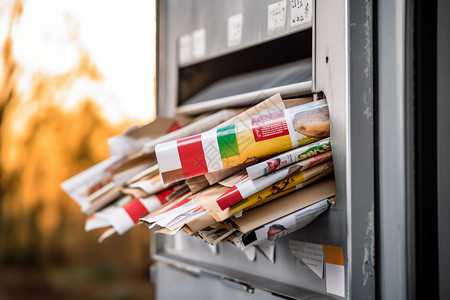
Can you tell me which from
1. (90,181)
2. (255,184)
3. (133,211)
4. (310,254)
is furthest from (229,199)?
(90,181)

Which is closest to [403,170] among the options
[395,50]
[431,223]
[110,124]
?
[431,223]

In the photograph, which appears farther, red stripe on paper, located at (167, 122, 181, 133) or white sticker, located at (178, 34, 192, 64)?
white sticker, located at (178, 34, 192, 64)

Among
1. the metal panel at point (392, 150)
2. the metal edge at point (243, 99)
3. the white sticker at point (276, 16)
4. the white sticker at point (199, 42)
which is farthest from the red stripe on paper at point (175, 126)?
the metal panel at point (392, 150)

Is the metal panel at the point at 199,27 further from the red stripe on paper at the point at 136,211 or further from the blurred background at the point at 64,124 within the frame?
the blurred background at the point at 64,124

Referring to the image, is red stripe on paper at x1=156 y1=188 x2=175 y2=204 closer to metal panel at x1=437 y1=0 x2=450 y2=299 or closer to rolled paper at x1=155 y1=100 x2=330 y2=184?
rolled paper at x1=155 y1=100 x2=330 y2=184

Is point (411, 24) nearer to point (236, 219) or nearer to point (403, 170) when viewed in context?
point (403, 170)

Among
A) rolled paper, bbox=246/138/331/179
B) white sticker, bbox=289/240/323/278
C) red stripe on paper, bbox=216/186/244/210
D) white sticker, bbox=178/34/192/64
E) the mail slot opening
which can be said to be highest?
white sticker, bbox=178/34/192/64

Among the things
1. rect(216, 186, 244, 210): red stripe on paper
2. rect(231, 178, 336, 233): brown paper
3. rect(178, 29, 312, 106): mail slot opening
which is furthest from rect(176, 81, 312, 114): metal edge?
rect(216, 186, 244, 210): red stripe on paper

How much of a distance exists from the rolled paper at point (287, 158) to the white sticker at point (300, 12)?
33 centimetres

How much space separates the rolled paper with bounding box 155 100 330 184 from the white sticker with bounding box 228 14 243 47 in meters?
0.42

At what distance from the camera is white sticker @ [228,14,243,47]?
1.20 m

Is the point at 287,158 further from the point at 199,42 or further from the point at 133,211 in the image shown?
the point at 199,42

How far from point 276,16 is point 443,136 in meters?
0.53

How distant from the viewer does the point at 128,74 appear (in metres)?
3.10
